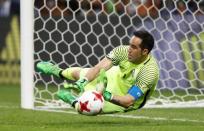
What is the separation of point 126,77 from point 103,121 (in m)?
0.55

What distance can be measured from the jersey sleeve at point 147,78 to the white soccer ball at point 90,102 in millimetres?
512

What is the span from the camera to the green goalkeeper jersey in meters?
8.20

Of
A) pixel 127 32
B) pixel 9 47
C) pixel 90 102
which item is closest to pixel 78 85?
pixel 90 102

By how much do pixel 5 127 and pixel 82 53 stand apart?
5002 millimetres

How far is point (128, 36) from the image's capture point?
1291 cm

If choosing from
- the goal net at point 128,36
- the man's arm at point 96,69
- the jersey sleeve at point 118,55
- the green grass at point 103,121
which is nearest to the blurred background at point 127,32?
the goal net at point 128,36

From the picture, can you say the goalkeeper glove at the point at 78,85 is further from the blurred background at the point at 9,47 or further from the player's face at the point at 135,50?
the blurred background at the point at 9,47

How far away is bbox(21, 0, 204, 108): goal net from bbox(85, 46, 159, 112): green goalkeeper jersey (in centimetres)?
275

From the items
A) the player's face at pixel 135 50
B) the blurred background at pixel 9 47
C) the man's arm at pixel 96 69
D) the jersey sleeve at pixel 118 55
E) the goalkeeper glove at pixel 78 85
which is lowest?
the blurred background at pixel 9 47

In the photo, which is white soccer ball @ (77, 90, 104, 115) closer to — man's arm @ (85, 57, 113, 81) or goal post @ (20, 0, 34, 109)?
man's arm @ (85, 57, 113, 81)

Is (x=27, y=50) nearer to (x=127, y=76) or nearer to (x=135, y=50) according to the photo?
(x=127, y=76)

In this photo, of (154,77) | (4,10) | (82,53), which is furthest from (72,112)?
(4,10)

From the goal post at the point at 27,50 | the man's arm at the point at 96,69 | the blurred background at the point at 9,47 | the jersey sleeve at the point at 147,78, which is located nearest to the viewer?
the jersey sleeve at the point at 147,78

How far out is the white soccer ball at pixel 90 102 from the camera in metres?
7.82
